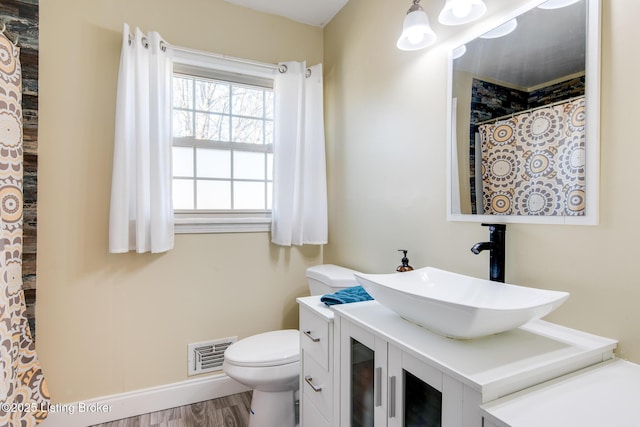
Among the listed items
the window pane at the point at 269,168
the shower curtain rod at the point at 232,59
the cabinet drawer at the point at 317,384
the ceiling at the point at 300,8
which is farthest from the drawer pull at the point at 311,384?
the ceiling at the point at 300,8

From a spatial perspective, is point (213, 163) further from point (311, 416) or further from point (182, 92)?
point (311, 416)

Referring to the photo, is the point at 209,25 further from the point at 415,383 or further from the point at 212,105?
the point at 415,383

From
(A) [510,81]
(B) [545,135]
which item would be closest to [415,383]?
(B) [545,135]

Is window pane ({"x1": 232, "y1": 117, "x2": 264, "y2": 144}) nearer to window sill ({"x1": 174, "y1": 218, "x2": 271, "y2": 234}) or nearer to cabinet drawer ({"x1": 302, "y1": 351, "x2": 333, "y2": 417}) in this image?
window sill ({"x1": 174, "y1": 218, "x2": 271, "y2": 234})

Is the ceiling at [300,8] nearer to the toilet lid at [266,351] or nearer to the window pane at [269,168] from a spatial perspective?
the window pane at [269,168]

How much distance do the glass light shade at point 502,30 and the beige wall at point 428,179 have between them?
0.08 meters

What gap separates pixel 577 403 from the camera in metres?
0.66

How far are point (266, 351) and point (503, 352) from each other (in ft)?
3.85

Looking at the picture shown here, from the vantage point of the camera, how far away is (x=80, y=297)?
1.78m

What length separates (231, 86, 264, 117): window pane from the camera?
2.23 metres

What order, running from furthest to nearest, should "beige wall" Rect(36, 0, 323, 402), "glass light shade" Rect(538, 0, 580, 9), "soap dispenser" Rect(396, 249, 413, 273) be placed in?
"beige wall" Rect(36, 0, 323, 402) → "soap dispenser" Rect(396, 249, 413, 273) → "glass light shade" Rect(538, 0, 580, 9)

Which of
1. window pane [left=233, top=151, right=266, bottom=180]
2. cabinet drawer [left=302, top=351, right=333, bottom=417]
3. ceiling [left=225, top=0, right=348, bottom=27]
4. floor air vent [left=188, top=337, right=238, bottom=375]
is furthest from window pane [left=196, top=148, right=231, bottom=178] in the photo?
cabinet drawer [left=302, top=351, right=333, bottom=417]

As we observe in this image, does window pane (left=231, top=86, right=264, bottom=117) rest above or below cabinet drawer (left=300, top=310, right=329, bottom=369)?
above

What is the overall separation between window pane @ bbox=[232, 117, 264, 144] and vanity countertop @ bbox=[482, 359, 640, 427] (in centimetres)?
204
